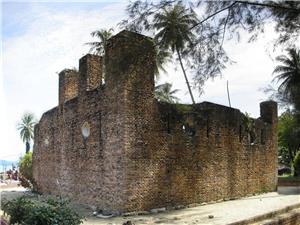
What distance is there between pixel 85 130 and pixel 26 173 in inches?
399

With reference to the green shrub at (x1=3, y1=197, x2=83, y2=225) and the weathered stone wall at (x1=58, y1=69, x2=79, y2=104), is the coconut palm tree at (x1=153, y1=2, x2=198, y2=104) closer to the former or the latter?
the green shrub at (x1=3, y1=197, x2=83, y2=225)

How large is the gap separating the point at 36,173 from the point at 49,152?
269 centimetres

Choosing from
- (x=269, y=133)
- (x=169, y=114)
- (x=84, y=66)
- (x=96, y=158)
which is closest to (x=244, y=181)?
(x=269, y=133)

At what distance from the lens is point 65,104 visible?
50.1 ft

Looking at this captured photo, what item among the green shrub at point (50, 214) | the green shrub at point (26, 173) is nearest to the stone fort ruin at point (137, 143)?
the green shrub at point (26, 173)

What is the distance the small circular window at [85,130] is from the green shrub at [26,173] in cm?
711

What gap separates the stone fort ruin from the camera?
11453mm

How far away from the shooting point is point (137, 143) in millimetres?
11633

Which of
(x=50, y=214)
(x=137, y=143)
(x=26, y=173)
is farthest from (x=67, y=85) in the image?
(x=50, y=214)

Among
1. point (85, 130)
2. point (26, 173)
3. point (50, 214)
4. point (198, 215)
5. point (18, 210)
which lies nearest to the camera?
point (50, 214)

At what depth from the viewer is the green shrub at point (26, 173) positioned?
2011 cm

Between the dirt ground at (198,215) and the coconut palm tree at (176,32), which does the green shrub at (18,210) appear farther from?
the coconut palm tree at (176,32)

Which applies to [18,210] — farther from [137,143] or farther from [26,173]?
[26,173]

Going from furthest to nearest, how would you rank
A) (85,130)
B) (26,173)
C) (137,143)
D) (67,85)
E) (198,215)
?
1. (26,173)
2. (67,85)
3. (85,130)
4. (137,143)
5. (198,215)
